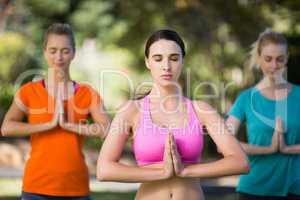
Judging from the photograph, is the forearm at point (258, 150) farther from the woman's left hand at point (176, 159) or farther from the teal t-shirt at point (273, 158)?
the woman's left hand at point (176, 159)

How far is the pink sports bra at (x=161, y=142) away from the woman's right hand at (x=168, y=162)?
74mm

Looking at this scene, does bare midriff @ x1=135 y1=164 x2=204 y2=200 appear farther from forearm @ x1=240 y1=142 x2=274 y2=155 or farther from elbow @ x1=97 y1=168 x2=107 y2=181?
forearm @ x1=240 y1=142 x2=274 y2=155

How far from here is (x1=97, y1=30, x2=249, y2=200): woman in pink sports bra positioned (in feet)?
11.6

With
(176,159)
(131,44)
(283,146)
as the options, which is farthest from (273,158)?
(131,44)

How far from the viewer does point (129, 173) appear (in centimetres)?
352

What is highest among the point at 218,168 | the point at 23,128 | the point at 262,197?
the point at 23,128

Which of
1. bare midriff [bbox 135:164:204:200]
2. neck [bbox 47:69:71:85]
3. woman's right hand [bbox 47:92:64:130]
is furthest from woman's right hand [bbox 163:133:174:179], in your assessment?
neck [bbox 47:69:71:85]

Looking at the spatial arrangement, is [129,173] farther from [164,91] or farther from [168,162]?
[164,91]

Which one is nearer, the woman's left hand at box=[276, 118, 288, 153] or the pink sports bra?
the pink sports bra

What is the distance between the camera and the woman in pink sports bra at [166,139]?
3.54 meters

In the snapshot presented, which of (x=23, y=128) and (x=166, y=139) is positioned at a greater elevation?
(x=23, y=128)

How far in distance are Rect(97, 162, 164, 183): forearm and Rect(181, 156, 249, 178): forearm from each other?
0.14 meters

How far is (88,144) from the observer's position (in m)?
18.4

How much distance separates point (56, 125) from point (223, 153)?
5.41ft
